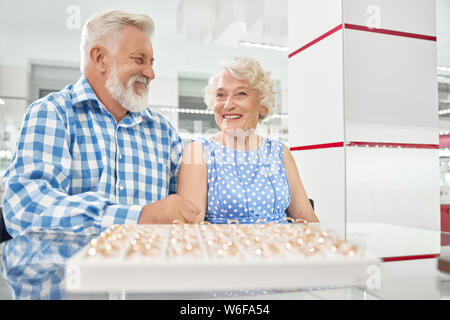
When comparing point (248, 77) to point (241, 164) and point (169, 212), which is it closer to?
point (241, 164)

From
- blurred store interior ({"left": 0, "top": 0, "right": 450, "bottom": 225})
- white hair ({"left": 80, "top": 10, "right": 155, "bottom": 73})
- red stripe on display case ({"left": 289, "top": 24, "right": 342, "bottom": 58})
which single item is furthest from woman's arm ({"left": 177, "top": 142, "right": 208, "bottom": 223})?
blurred store interior ({"left": 0, "top": 0, "right": 450, "bottom": 225})

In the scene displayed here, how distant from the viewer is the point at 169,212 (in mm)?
823

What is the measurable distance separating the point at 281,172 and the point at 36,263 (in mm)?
1077

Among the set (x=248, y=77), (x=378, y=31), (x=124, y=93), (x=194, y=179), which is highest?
(x=378, y=31)

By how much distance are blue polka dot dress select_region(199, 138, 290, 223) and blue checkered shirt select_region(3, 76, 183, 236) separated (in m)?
0.19

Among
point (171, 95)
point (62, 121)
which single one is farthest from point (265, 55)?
point (62, 121)

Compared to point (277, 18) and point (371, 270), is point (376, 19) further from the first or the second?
point (371, 270)

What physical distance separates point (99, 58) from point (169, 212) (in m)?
0.82

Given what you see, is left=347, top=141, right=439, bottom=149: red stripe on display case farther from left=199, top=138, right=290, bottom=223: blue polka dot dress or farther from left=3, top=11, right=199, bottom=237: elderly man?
left=3, top=11, right=199, bottom=237: elderly man

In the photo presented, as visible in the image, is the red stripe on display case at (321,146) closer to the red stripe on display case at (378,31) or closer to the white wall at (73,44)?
the red stripe on display case at (378,31)

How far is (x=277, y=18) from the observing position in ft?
9.49

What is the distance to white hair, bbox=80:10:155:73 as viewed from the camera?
1327 millimetres

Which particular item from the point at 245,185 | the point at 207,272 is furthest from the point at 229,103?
the point at 207,272

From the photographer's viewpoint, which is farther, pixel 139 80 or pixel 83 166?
pixel 139 80
